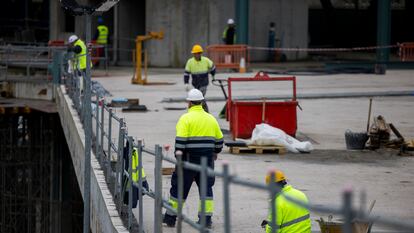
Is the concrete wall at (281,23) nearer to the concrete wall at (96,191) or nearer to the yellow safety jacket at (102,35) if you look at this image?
the yellow safety jacket at (102,35)

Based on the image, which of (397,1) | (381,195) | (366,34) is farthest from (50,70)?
(397,1)

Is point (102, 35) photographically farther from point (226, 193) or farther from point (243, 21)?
point (226, 193)

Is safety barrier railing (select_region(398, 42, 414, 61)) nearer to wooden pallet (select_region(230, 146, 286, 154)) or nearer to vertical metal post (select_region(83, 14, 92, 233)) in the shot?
wooden pallet (select_region(230, 146, 286, 154))

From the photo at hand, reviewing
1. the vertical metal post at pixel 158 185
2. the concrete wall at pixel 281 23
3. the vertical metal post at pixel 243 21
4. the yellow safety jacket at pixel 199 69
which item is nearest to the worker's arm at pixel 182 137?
the vertical metal post at pixel 158 185

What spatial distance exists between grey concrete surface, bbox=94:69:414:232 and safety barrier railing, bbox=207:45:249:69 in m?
4.08

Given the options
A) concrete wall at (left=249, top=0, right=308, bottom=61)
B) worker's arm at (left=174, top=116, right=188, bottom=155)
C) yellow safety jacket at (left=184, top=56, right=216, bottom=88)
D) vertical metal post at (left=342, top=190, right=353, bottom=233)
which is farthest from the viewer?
concrete wall at (left=249, top=0, right=308, bottom=61)

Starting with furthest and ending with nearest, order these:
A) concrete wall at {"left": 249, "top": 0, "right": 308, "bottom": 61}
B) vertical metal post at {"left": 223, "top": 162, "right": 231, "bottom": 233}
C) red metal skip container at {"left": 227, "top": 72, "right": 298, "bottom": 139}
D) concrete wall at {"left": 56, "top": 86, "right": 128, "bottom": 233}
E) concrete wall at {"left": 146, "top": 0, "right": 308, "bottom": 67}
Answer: concrete wall at {"left": 249, "top": 0, "right": 308, "bottom": 61} < concrete wall at {"left": 146, "top": 0, "right": 308, "bottom": 67} < red metal skip container at {"left": 227, "top": 72, "right": 298, "bottom": 139} < concrete wall at {"left": 56, "top": 86, "right": 128, "bottom": 233} < vertical metal post at {"left": 223, "top": 162, "right": 231, "bottom": 233}

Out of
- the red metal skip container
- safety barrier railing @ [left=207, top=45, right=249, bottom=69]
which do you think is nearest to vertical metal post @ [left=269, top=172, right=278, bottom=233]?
the red metal skip container

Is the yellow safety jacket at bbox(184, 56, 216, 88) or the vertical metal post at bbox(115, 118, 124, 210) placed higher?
the yellow safety jacket at bbox(184, 56, 216, 88)

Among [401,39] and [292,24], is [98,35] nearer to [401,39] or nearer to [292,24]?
[292,24]

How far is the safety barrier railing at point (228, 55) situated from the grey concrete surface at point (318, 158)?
4083 mm

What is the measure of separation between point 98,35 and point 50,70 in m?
7.90

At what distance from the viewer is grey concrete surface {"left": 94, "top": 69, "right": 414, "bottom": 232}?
13.3 m

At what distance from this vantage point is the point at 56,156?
3288 centimetres
